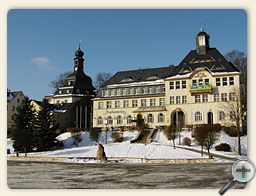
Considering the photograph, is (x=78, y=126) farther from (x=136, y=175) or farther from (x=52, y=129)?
(x=136, y=175)

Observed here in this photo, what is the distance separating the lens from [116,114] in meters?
19.4

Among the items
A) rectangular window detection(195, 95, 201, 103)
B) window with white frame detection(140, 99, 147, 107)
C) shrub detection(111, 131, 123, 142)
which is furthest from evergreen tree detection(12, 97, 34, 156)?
window with white frame detection(140, 99, 147, 107)

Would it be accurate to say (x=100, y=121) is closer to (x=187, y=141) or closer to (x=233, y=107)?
(x=187, y=141)

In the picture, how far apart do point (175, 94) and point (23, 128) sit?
898 centimetres

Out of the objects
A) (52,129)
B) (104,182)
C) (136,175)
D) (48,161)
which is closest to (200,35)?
(136,175)

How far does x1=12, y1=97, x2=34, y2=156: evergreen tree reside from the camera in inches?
350

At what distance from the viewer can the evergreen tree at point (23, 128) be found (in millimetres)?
8891

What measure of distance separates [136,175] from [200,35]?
155 inches

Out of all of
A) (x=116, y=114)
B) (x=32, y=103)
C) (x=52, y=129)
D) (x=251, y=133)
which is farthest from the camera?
(x=116, y=114)

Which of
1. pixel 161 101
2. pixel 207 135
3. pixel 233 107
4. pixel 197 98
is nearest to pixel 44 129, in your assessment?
pixel 207 135

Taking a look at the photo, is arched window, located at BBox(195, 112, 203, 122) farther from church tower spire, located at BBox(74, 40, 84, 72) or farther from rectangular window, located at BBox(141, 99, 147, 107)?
church tower spire, located at BBox(74, 40, 84, 72)

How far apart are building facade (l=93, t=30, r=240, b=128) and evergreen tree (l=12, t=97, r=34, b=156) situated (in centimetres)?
304

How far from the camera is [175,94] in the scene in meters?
17.2

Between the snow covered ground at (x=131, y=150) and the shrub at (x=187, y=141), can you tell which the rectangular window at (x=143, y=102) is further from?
the shrub at (x=187, y=141)
